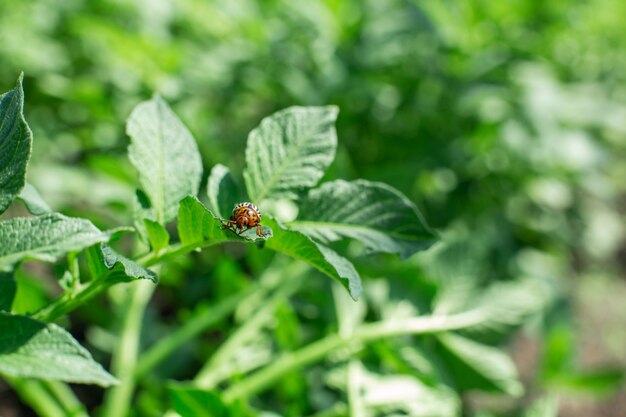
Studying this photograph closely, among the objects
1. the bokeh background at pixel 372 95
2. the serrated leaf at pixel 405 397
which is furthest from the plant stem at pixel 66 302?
the bokeh background at pixel 372 95

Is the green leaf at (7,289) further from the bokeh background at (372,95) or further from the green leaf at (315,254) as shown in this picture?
the bokeh background at (372,95)

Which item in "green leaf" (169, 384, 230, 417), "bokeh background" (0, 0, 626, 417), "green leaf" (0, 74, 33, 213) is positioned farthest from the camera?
"bokeh background" (0, 0, 626, 417)

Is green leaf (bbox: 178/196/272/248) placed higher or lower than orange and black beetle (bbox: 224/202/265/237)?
lower

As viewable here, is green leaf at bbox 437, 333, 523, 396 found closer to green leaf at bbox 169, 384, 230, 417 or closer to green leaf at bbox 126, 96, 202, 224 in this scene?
green leaf at bbox 169, 384, 230, 417

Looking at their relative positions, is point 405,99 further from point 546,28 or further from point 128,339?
point 128,339

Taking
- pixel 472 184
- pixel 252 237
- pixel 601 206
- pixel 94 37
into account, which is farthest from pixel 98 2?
pixel 601 206

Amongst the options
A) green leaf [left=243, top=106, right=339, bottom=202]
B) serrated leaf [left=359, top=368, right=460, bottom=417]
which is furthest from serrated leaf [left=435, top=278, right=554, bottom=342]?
green leaf [left=243, top=106, right=339, bottom=202]
